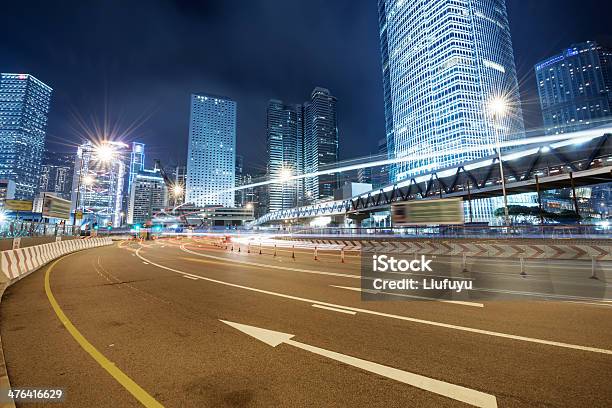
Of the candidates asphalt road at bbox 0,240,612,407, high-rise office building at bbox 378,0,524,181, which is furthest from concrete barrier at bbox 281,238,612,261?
high-rise office building at bbox 378,0,524,181

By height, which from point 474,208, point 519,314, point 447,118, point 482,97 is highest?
point 482,97

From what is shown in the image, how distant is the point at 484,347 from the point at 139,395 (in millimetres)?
4905

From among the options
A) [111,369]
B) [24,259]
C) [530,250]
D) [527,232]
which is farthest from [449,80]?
[111,369]

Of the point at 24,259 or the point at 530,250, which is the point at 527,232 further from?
the point at 24,259

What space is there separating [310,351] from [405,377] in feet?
4.75

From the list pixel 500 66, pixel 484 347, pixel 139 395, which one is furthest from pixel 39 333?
pixel 500 66

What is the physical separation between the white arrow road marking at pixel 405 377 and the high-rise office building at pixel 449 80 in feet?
343

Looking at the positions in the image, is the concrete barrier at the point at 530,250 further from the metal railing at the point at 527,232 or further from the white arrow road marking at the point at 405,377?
the white arrow road marking at the point at 405,377

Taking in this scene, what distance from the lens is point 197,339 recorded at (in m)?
4.80

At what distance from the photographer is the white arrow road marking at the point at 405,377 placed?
2.90 meters

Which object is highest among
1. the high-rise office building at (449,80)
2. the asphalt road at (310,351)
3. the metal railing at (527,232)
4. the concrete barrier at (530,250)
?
the high-rise office building at (449,80)

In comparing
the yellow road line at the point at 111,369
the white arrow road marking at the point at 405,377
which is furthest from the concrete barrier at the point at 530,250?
the yellow road line at the point at 111,369

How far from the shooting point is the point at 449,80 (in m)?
112

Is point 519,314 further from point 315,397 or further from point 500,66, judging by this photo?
point 500,66
